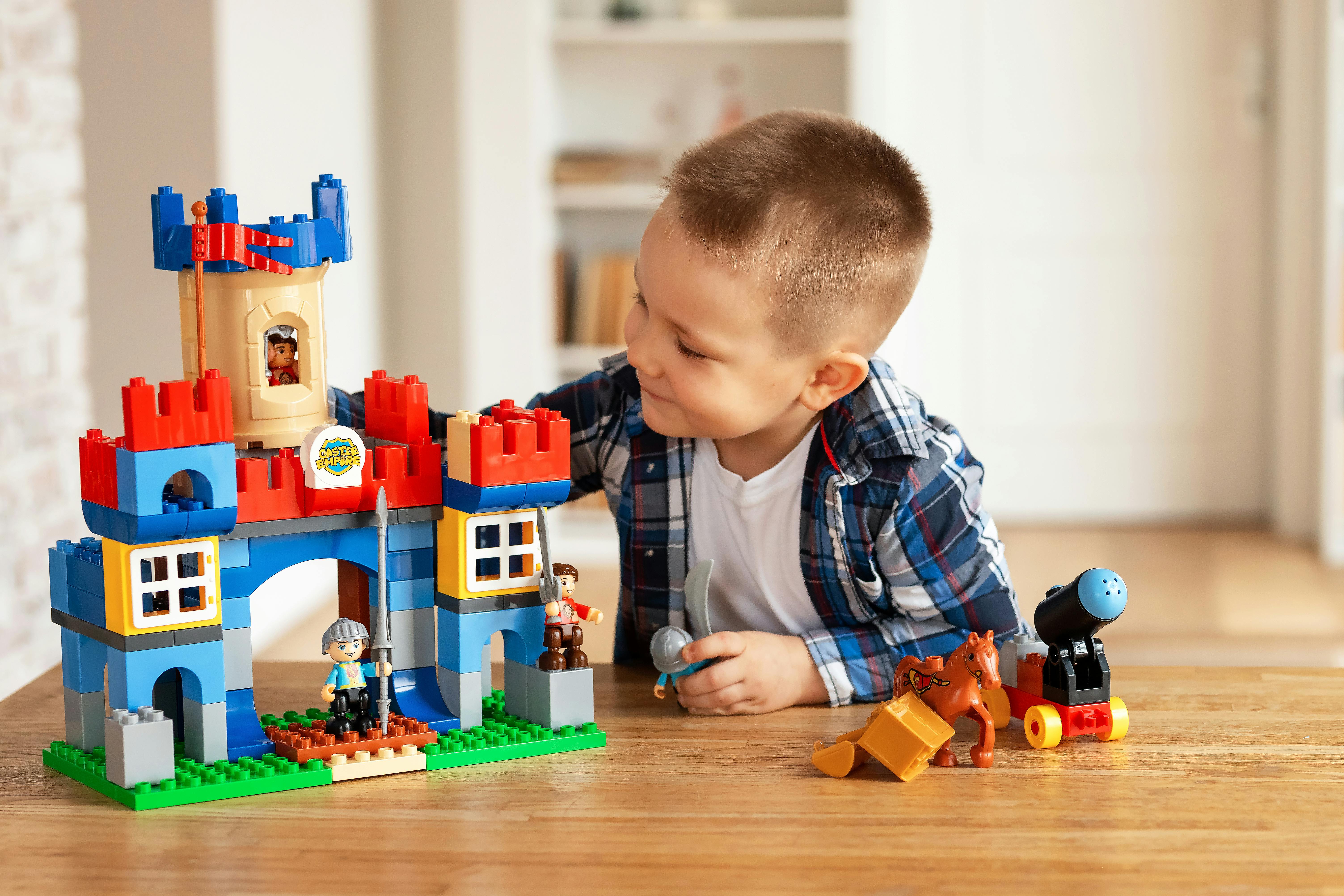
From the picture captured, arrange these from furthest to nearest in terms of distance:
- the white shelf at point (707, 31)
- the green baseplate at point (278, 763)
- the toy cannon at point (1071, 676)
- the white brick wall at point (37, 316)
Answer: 1. the white shelf at point (707, 31)
2. the white brick wall at point (37, 316)
3. the toy cannon at point (1071, 676)
4. the green baseplate at point (278, 763)

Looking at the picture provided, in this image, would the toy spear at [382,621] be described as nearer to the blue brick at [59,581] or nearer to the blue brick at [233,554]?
the blue brick at [233,554]

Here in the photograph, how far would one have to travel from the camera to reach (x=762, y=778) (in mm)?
818

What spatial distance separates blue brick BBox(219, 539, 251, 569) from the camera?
2.62ft

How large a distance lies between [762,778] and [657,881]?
0.16 m

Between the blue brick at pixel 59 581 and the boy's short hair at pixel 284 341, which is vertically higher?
the boy's short hair at pixel 284 341

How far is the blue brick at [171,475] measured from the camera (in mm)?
737

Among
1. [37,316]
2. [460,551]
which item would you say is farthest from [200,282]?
[37,316]

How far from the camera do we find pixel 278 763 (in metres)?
0.80

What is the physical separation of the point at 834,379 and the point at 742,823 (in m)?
0.42

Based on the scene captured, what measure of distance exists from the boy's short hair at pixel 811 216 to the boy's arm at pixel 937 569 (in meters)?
0.13

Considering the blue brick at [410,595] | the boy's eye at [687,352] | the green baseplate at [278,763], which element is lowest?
the green baseplate at [278,763]

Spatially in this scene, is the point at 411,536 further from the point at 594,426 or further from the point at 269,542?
the point at 594,426

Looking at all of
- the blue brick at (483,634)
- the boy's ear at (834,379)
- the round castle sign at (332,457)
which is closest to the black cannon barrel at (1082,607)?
the boy's ear at (834,379)

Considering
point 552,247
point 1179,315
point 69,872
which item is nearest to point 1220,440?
point 1179,315
